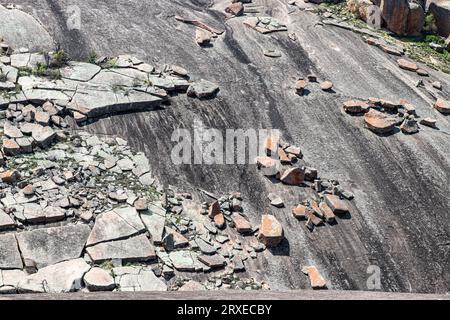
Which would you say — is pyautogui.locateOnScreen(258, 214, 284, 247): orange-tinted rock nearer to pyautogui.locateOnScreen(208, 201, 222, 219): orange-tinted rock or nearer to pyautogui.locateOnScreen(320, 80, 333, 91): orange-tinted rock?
pyautogui.locateOnScreen(208, 201, 222, 219): orange-tinted rock

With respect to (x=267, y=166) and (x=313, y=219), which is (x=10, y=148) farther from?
(x=313, y=219)

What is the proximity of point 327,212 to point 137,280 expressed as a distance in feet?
14.4

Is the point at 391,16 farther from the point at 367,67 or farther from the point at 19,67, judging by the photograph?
the point at 19,67

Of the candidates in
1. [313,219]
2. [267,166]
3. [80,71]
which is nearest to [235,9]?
[80,71]

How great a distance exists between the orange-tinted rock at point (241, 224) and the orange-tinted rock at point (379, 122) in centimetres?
458

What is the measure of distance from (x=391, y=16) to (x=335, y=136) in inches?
255

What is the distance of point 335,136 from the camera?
15.3 metres

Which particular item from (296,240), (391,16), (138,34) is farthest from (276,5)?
(296,240)

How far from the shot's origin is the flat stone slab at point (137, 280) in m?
10.6

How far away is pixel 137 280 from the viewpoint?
10781mm

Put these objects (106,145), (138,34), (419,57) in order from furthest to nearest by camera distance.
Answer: (419,57) → (138,34) → (106,145)

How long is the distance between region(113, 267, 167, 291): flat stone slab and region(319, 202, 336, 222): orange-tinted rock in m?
3.92

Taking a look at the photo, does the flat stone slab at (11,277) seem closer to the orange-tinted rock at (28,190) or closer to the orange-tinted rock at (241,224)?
the orange-tinted rock at (28,190)

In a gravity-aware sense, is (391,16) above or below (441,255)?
above
